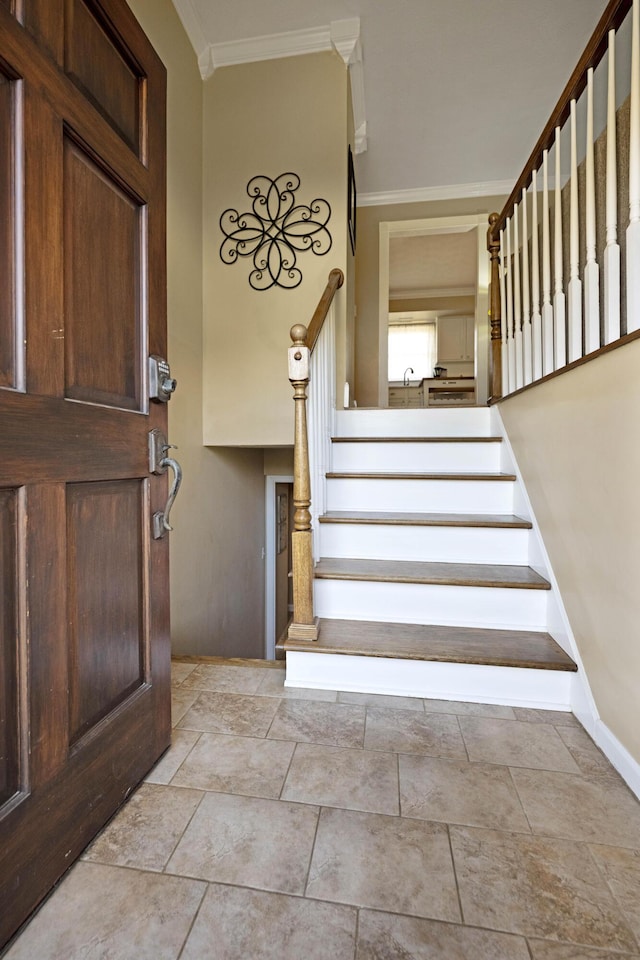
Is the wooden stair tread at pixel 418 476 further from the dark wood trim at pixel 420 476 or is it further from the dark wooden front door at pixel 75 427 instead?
the dark wooden front door at pixel 75 427

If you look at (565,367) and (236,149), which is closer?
(565,367)

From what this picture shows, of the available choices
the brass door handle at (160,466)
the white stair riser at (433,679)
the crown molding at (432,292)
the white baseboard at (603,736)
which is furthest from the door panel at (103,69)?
the crown molding at (432,292)

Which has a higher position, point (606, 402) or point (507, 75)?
point (507, 75)

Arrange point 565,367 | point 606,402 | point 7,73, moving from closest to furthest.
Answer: point 7,73 → point 606,402 → point 565,367

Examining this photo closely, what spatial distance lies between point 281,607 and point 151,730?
3.45m

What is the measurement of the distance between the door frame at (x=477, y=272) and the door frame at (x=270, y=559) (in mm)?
1407

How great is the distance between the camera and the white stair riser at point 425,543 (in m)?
2.00

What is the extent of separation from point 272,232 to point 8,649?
2.63 m

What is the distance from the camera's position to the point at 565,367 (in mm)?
1542

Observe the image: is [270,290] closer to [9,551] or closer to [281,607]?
[9,551]

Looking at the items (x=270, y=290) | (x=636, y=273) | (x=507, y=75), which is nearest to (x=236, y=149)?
(x=270, y=290)

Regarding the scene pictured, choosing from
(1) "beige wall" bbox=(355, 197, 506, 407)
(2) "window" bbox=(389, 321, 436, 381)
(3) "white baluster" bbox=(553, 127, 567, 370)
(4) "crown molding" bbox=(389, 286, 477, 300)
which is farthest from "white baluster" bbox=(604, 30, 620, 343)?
(2) "window" bbox=(389, 321, 436, 381)

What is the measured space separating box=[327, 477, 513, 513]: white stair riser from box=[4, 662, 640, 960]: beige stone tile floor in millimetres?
1012

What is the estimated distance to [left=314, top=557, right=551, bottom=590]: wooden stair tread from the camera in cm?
176
